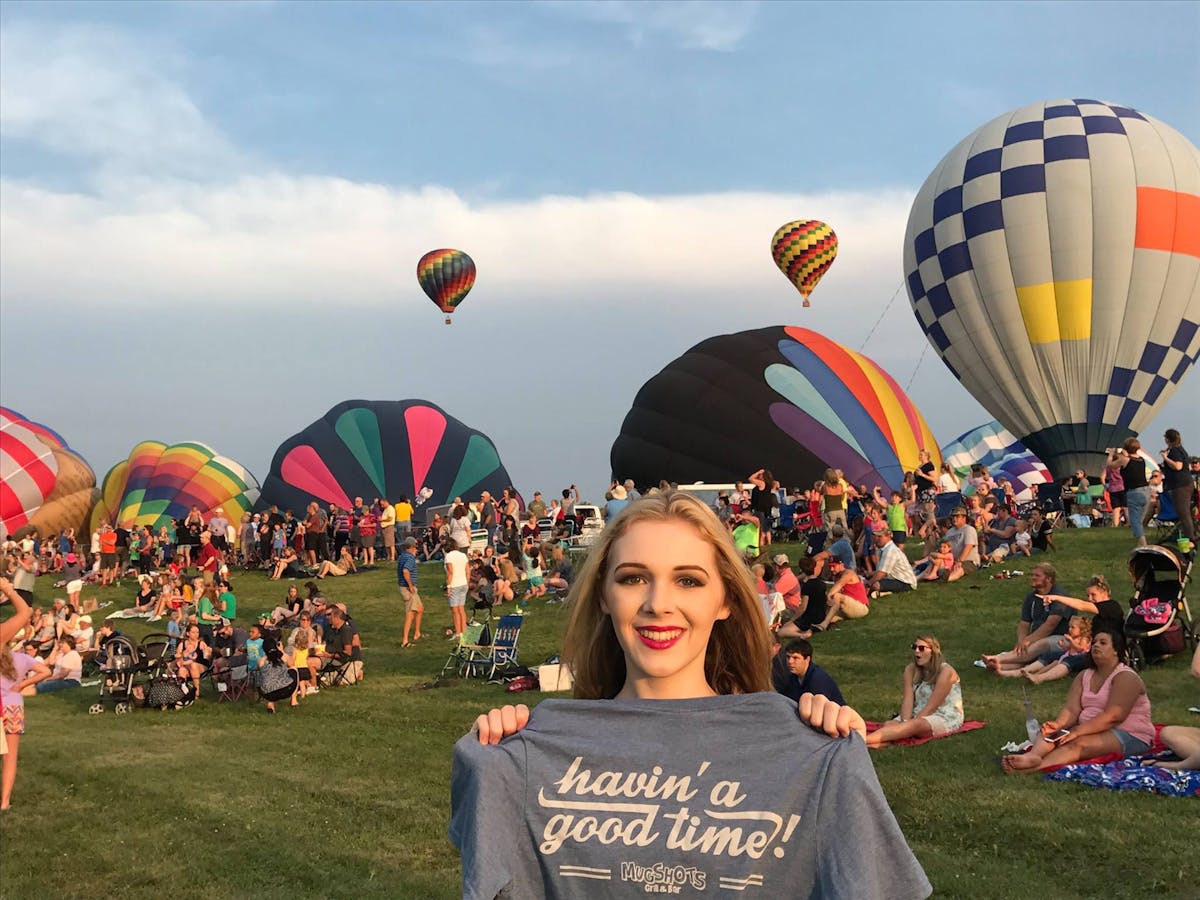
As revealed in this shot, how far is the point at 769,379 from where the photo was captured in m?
32.1

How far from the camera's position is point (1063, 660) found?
11117 mm

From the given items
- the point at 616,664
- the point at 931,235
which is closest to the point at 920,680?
the point at 616,664

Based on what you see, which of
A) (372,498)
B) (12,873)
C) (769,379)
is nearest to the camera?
(12,873)

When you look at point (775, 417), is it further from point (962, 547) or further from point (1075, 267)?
point (962, 547)

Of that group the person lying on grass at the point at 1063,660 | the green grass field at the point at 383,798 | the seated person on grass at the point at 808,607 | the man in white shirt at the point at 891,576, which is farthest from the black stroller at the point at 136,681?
the person lying on grass at the point at 1063,660

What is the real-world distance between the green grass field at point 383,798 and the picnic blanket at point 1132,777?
160 mm

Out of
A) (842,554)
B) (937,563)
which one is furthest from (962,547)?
(842,554)

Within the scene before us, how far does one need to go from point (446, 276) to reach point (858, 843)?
39053 mm

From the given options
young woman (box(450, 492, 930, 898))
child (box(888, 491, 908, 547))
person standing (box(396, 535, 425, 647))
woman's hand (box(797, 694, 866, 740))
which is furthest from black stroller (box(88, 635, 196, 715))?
woman's hand (box(797, 694, 866, 740))

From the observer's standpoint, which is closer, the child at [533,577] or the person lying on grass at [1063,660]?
the person lying on grass at [1063,660]

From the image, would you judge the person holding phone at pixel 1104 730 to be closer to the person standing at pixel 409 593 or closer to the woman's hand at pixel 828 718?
the woman's hand at pixel 828 718

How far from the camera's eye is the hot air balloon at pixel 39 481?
3912 centimetres

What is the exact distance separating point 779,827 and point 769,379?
30.3 metres

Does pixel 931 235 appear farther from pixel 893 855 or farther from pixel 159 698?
pixel 893 855
